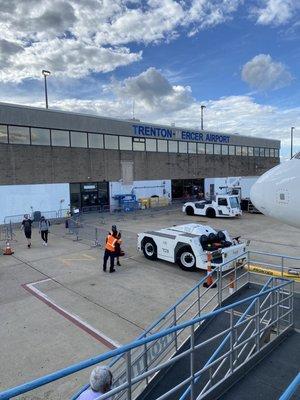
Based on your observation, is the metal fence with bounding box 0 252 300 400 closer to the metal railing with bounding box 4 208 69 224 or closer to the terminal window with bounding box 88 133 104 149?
the metal railing with bounding box 4 208 69 224

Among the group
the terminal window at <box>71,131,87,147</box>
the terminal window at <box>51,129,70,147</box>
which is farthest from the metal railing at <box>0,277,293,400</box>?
the terminal window at <box>71,131,87,147</box>

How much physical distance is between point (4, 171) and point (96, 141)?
859 centimetres

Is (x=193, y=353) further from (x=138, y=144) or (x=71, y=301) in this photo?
(x=138, y=144)

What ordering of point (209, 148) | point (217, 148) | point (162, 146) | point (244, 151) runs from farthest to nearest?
point (244, 151) → point (217, 148) → point (209, 148) → point (162, 146)

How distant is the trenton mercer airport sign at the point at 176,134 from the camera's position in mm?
32625

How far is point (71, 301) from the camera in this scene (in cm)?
878

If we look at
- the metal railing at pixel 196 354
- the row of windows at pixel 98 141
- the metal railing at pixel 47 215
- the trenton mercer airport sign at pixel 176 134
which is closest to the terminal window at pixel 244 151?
the row of windows at pixel 98 141

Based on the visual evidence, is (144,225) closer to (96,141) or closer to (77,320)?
(96,141)

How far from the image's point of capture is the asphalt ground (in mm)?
5996

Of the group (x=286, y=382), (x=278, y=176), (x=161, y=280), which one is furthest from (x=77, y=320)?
(x=278, y=176)

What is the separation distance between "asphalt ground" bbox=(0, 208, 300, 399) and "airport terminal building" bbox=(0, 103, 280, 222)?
937 centimetres

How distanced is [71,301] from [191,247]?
4.32 m

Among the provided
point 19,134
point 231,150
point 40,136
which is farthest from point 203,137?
point 19,134

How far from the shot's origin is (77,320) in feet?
24.9
